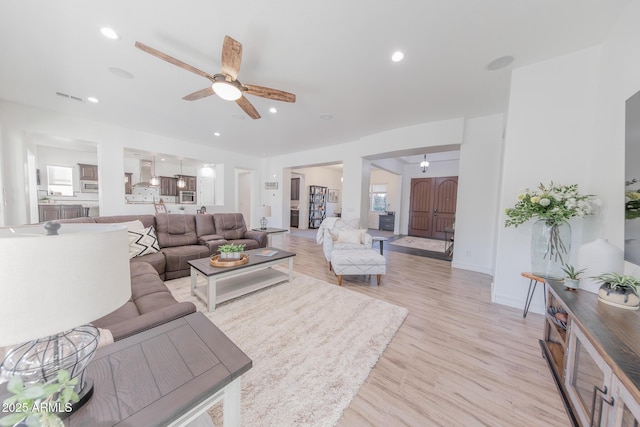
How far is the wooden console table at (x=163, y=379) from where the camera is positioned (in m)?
0.63

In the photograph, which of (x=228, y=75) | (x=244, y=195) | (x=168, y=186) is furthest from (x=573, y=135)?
(x=168, y=186)

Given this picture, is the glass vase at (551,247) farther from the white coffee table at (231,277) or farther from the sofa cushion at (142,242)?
the sofa cushion at (142,242)

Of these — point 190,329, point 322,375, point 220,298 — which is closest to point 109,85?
point 220,298

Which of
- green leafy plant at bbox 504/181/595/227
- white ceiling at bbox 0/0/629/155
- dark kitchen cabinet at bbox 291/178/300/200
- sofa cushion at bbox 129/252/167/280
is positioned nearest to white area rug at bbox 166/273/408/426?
sofa cushion at bbox 129/252/167/280

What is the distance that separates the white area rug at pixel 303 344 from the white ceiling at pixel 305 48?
2.71 meters

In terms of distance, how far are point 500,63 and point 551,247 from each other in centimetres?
201

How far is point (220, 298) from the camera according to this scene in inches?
94.4

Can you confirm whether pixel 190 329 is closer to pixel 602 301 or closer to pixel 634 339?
pixel 634 339

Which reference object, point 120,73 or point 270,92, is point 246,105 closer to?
point 270,92

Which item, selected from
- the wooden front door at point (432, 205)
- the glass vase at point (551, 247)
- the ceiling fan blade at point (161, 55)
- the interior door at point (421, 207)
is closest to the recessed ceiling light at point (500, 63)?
the glass vase at point (551, 247)

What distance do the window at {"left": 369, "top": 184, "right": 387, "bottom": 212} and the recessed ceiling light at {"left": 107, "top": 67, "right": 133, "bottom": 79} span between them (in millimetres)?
7815

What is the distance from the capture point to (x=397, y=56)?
2.23 m

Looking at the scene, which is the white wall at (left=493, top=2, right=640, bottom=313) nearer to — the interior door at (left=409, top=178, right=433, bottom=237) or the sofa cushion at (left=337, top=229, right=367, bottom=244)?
the sofa cushion at (left=337, top=229, right=367, bottom=244)

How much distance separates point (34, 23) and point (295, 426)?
383 cm
